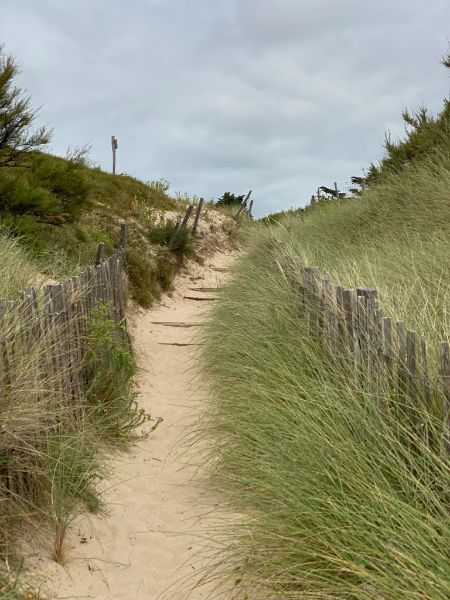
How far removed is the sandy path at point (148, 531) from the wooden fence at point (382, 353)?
1252mm

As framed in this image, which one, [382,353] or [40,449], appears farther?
[40,449]

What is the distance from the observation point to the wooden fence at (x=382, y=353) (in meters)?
3.22

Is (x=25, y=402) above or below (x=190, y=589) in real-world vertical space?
above

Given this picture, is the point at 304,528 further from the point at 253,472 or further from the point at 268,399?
the point at 268,399

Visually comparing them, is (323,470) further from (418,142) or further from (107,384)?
(418,142)

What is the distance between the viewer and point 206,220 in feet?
60.0

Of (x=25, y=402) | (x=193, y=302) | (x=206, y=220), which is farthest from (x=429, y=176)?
(x=206, y=220)

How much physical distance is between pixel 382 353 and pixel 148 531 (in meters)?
1.86

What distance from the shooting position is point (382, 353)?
3625 millimetres

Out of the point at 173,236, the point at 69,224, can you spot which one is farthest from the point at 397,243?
the point at 173,236

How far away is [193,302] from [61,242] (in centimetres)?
258

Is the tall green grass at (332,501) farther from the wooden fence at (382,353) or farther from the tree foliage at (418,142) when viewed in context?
the tree foliage at (418,142)

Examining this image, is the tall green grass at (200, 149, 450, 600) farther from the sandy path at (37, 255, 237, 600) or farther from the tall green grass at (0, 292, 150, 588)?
the tall green grass at (0, 292, 150, 588)

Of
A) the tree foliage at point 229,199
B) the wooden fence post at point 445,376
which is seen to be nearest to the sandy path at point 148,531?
the wooden fence post at point 445,376
